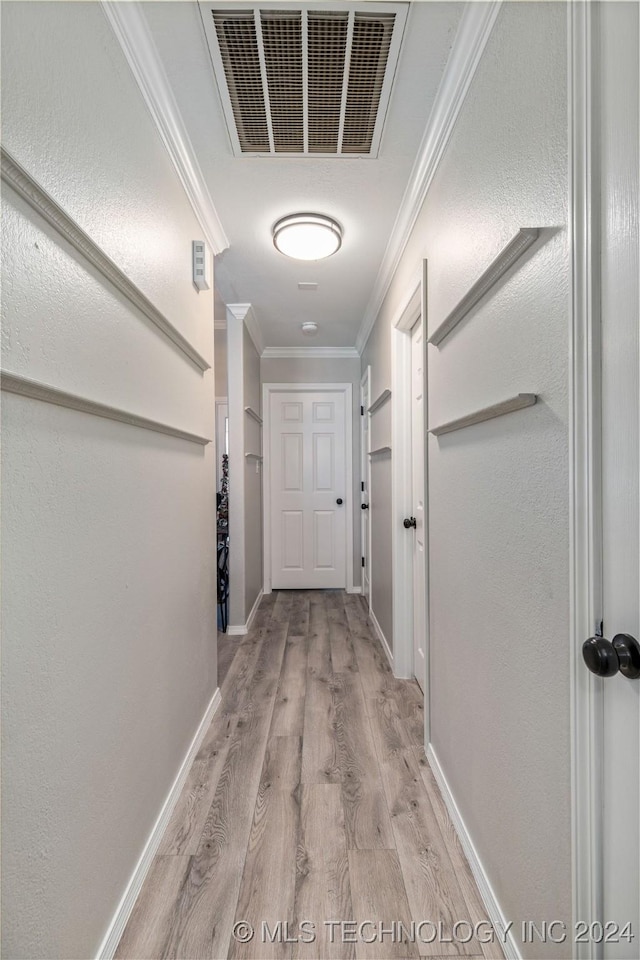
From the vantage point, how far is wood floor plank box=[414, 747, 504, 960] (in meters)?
1.13

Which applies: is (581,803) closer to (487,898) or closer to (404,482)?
(487,898)

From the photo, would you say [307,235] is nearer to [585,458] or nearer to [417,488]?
[417,488]

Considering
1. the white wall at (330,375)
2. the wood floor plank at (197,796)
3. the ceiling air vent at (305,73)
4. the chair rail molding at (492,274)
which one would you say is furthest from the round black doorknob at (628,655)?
the white wall at (330,375)

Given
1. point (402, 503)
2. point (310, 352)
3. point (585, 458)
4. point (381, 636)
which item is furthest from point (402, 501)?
point (310, 352)

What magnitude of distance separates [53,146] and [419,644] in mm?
2472

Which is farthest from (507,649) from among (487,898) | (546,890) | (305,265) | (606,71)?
(305,265)

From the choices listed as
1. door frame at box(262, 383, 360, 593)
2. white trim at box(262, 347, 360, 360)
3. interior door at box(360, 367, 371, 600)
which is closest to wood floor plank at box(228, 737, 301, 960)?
interior door at box(360, 367, 371, 600)

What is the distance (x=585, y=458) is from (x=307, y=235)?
1.93 m

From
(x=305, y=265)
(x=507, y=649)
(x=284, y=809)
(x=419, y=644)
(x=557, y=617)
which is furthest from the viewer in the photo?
(x=305, y=265)

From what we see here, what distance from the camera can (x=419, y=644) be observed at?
2.51 metres

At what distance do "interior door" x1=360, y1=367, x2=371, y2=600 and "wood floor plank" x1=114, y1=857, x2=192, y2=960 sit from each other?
2747mm

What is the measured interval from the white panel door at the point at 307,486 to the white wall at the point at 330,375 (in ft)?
0.39

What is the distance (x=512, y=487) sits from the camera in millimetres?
1079

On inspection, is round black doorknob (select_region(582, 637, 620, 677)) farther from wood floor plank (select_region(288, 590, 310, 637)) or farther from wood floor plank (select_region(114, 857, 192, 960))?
wood floor plank (select_region(288, 590, 310, 637))
